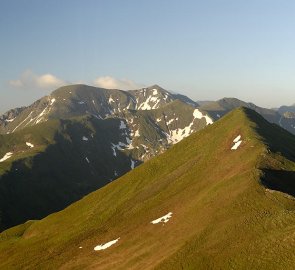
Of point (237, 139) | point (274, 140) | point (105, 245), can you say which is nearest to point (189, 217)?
point (105, 245)

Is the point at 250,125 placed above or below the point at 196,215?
above

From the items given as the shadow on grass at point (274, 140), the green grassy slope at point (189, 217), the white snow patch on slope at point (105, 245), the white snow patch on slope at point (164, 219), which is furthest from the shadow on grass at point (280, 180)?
the white snow patch on slope at point (105, 245)

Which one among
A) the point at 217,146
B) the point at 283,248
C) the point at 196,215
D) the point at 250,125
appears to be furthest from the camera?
the point at 250,125

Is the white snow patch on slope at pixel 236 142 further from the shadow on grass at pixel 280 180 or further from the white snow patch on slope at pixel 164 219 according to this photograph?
the white snow patch on slope at pixel 164 219

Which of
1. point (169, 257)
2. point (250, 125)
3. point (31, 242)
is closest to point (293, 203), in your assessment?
point (169, 257)

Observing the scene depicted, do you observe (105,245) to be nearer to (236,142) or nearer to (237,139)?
(236,142)

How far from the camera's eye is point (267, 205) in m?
62.2

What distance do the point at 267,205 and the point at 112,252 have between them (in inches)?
1088

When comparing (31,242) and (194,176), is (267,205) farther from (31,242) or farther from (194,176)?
(31,242)

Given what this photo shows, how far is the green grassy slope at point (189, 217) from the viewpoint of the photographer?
5328cm

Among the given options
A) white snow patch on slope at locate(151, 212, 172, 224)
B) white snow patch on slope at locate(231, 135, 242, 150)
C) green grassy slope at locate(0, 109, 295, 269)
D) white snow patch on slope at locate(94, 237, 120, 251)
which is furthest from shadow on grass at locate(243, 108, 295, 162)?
white snow patch on slope at locate(94, 237, 120, 251)

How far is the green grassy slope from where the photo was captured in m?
53.3

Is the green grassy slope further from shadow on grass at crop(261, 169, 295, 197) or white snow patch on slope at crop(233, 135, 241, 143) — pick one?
white snow patch on slope at crop(233, 135, 241, 143)

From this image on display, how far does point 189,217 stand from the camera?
69875 millimetres
